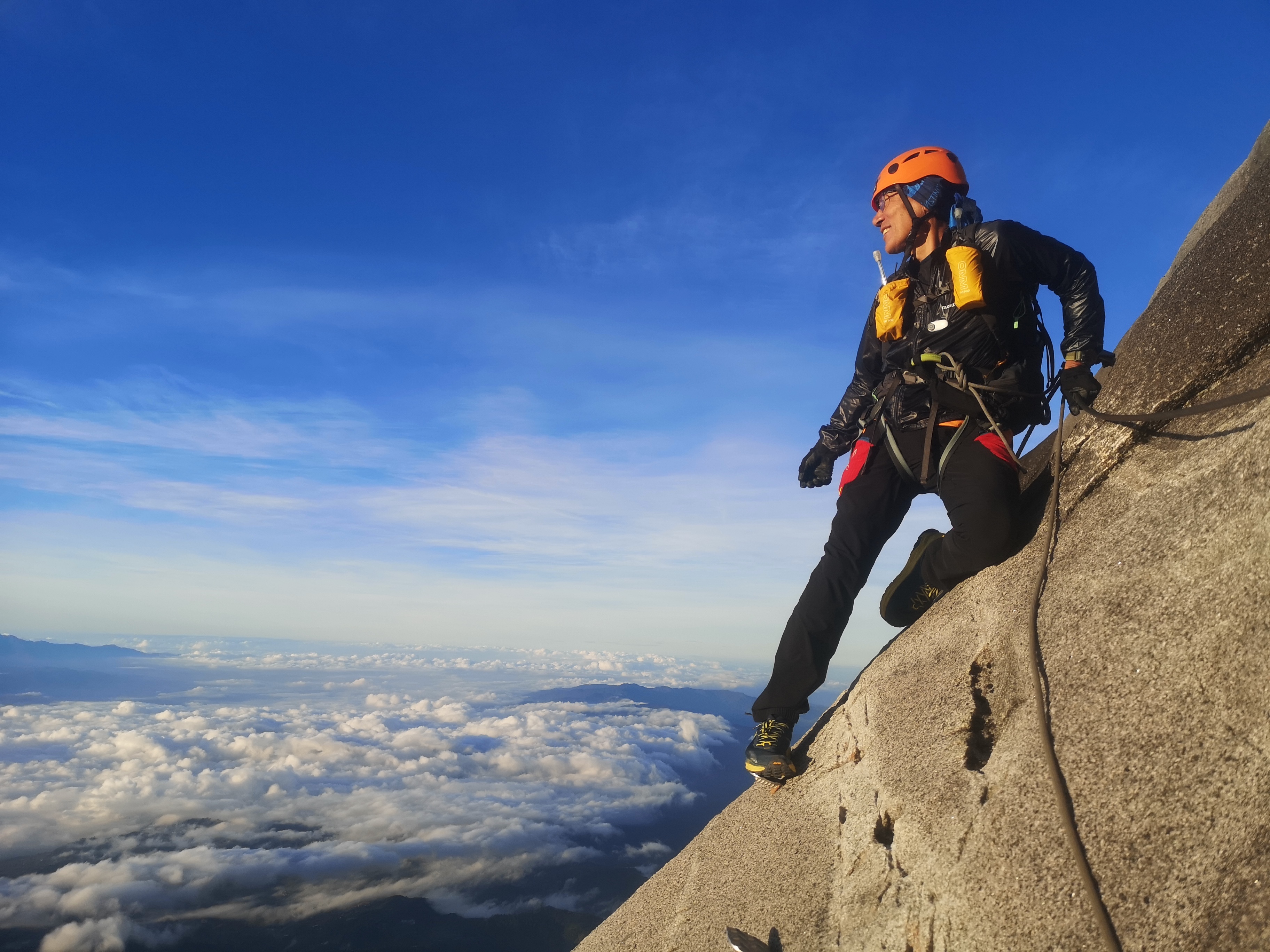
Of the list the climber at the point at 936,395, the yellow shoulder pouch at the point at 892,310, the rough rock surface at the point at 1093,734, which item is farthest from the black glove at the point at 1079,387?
the yellow shoulder pouch at the point at 892,310

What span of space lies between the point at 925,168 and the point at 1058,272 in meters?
1.44

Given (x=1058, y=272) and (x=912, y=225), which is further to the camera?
(x=912, y=225)

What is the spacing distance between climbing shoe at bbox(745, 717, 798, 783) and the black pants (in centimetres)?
8

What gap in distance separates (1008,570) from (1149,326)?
6.84ft

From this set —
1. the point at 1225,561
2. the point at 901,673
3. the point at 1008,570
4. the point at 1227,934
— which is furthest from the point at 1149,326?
the point at 1227,934

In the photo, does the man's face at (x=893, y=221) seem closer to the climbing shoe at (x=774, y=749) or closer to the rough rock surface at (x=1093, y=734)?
the rough rock surface at (x=1093, y=734)

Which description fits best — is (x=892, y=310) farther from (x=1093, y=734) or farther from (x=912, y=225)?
(x=1093, y=734)

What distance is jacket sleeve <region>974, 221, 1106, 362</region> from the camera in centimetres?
492

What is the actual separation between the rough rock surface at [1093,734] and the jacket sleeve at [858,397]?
1514mm

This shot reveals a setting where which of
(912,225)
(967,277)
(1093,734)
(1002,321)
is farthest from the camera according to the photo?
(912,225)

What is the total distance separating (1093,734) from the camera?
3.56m

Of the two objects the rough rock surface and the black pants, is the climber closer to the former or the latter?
the black pants

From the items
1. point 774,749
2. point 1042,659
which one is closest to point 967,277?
point 1042,659

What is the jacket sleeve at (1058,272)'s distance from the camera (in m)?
4.92
